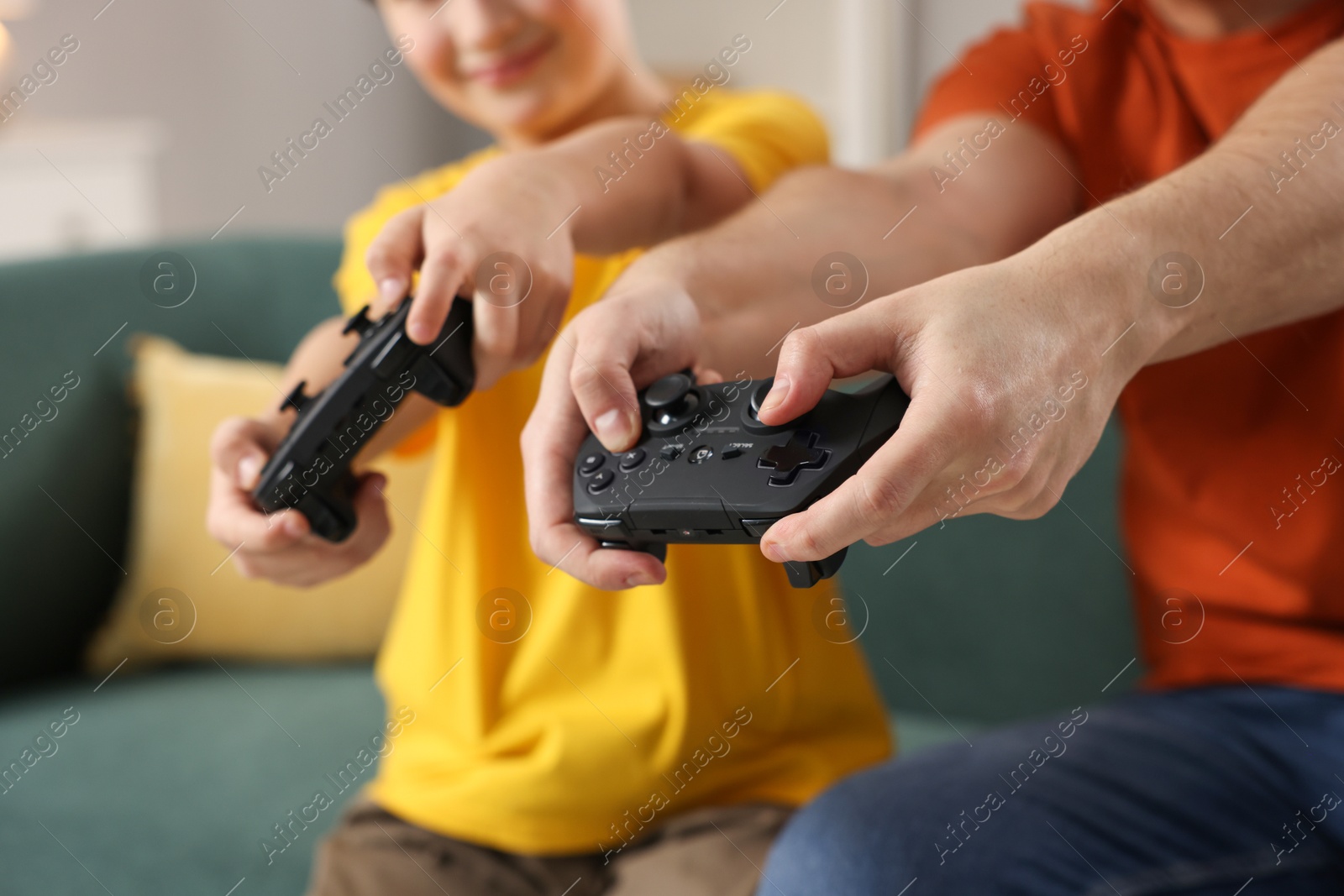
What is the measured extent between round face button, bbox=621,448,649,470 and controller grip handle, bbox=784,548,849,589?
60mm

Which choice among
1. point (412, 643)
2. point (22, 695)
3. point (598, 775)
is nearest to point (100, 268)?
point (22, 695)

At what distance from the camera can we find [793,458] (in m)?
0.35

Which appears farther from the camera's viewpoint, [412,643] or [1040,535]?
[1040,535]

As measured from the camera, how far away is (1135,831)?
55cm

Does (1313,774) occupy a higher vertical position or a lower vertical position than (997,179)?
lower

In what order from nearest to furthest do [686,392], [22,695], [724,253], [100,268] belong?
[686,392] → [724,253] → [22,695] → [100,268]

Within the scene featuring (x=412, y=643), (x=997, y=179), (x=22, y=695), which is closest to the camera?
(x=997, y=179)

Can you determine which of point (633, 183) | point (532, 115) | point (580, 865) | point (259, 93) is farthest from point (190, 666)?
point (259, 93)

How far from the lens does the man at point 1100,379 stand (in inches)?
14.3

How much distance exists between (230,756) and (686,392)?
76 cm

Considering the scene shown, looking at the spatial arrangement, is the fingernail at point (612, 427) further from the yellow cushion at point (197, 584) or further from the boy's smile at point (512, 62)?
the yellow cushion at point (197, 584)

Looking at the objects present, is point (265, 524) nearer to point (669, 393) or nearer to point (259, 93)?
point (669, 393)

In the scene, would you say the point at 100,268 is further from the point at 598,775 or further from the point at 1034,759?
the point at 1034,759

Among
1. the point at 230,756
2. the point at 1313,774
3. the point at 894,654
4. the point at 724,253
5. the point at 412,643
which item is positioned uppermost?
the point at 724,253
